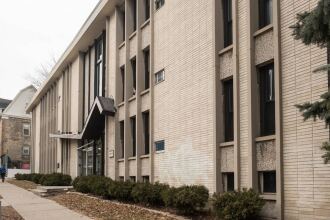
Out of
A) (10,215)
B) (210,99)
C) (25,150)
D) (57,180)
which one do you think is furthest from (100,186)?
(25,150)

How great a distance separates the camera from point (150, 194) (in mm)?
16984

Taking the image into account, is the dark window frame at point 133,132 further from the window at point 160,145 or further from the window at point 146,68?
the window at point 160,145

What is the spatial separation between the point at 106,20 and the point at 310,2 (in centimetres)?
1724

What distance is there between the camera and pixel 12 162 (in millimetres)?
77125

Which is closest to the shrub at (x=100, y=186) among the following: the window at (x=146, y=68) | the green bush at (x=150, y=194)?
the green bush at (x=150, y=194)

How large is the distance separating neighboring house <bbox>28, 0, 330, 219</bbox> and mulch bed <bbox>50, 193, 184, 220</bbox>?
187 centimetres

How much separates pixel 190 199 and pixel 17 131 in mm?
68627

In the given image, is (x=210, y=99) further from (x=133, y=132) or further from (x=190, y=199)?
(x=133, y=132)

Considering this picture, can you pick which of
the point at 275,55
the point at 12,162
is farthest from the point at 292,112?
the point at 12,162

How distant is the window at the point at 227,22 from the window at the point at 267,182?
4.26 metres

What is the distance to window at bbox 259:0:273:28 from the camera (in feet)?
45.2

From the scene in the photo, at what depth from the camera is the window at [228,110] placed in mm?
15242

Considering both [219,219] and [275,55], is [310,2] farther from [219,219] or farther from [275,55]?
[219,219]

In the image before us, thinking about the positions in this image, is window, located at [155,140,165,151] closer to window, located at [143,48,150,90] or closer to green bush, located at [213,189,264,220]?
window, located at [143,48,150,90]
